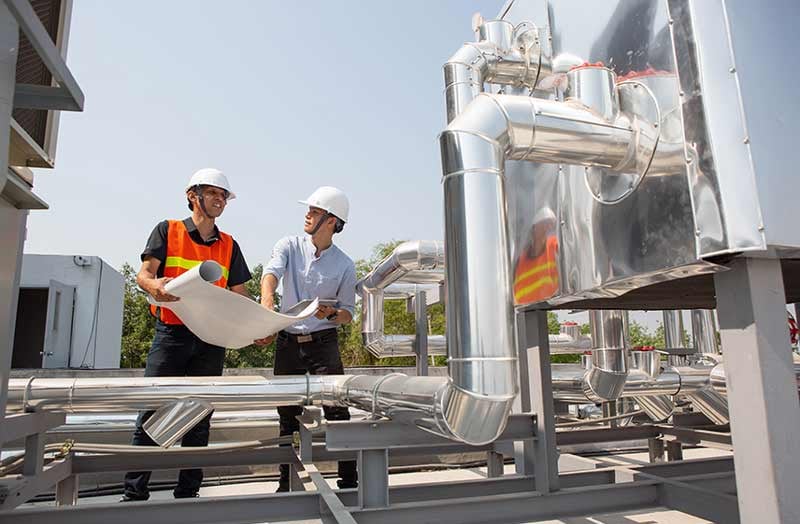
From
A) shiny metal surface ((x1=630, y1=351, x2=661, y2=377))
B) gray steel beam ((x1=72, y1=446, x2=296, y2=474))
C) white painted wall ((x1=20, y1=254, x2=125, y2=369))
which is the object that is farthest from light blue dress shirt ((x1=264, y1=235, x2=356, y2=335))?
white painted wall ((x1=20, y1=254, x2=125, y2=369))

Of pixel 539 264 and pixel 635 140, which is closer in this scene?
pixel 635 140

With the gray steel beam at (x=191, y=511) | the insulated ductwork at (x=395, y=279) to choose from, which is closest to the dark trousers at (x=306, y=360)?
the gray steel beam at (x=191, y=511)

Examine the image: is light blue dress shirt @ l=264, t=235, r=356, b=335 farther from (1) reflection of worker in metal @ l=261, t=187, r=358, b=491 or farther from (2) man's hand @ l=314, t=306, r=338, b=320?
(2) man's hand @ l=314, t=306, r=338, b=320

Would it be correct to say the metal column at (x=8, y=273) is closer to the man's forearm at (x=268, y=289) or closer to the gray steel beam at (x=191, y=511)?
the gray steel beam at (x=191, y=511)

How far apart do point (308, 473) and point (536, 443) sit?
40.7 inches

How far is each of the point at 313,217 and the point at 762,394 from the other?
8.64 ft

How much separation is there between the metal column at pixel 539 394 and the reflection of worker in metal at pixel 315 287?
1.12m

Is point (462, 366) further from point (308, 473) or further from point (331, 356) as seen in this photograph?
point (331, 356)

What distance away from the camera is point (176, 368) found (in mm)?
2996

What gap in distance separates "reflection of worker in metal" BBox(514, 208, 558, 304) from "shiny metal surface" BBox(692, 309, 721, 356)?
4.65 metres

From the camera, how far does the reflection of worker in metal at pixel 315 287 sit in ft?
10.8

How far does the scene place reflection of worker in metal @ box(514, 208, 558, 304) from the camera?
2.20 m

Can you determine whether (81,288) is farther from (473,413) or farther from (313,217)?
(473,413)

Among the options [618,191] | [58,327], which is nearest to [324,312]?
[618,191]
